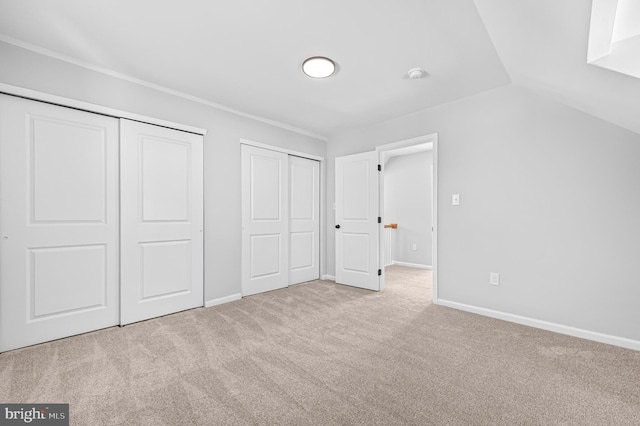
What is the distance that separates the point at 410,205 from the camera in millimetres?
6090

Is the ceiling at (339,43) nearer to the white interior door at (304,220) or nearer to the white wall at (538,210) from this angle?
the white wall at (538,210)

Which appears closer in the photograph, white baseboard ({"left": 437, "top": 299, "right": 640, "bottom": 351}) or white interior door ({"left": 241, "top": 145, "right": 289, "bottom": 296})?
white baseboard ({"left": 437, "top": 299, "right": 640, "bottom": 351})

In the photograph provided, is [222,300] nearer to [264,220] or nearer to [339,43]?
[264,220]

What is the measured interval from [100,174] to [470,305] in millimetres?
4065

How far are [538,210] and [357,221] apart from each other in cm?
219

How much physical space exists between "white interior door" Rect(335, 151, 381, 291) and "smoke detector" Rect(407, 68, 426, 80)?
146 centimetres

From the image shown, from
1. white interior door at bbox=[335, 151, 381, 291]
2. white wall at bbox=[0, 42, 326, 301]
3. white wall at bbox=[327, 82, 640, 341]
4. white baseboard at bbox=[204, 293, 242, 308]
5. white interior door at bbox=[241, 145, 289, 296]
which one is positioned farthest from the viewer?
white interior door at bbox=[335, 151, 381, 291]

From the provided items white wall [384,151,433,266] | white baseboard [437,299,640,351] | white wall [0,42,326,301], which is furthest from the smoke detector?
white wall [384,151,433,266]

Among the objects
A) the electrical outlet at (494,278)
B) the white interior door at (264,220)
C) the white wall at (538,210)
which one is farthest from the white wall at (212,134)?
the electrical outlet at (494,278)

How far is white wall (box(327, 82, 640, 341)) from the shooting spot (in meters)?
2.25

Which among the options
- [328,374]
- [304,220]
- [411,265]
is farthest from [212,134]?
[411,265]

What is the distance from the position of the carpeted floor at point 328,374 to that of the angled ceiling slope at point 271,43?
7.92 ft

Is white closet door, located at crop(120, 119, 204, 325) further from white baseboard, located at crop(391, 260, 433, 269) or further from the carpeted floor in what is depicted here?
white baseboard, located at crop(391, 260, 433, 269)

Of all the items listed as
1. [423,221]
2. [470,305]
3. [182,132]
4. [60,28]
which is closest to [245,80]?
[182,132]
